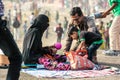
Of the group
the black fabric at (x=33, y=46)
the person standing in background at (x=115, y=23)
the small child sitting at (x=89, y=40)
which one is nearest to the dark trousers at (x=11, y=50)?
the black fabric at (x=33, y=46)

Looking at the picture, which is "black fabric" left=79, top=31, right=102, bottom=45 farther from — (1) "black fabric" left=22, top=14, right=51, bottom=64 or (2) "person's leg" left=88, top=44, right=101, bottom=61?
(1) "black fabric" left=22, top=14, right=51, bottom=64

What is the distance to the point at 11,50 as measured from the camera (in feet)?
17.0

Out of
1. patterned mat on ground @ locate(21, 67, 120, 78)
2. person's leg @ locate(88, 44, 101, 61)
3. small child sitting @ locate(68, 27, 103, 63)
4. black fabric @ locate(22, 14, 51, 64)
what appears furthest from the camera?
person's leg @ locate(88, 44, 101, 61)

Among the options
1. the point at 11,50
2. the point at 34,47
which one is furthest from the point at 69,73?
the point at 11,50

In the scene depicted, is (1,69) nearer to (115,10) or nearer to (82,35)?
(82,35)

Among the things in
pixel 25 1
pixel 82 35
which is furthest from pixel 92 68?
pixel 25 1

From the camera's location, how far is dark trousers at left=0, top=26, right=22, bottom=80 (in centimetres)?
514

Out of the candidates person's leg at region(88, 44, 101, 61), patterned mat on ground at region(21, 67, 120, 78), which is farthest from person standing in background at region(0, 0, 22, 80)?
person's leg at region(88, 44, 101, 61)

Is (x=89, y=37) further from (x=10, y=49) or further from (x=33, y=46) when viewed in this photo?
(x=10, y=49)

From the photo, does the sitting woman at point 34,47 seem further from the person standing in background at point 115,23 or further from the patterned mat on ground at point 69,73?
the person standing in background at point 115,23

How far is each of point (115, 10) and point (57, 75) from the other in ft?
9.39

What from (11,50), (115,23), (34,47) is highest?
(11,50)

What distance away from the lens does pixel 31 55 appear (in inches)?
360

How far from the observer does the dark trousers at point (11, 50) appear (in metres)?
5.14
